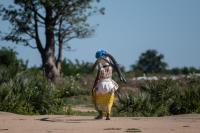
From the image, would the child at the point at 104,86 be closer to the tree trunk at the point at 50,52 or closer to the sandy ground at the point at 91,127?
the sandy ground at the point at 91,127

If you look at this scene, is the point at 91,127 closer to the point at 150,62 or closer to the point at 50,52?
the point at 50,52

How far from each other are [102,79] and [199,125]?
278 cm

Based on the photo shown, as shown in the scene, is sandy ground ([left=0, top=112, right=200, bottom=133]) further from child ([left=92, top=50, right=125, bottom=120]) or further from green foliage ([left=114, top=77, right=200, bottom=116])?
green foliage ([left=114, top=77, right=200, bottom=116])

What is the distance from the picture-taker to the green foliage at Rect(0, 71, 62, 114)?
17906 mm

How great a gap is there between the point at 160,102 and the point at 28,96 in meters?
4.21

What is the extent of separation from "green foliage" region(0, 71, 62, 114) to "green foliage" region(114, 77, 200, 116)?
6.98ft

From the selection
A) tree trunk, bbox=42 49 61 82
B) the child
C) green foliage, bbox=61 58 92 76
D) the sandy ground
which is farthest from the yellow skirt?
green foliage, bbox=61 58 92 76

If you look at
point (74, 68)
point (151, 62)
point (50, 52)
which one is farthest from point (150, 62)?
point (50, 52)

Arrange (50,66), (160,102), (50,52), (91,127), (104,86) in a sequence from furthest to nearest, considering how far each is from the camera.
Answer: (50,52), (50,66), (160,102), (104,86), (91,127)

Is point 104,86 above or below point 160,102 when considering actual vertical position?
above

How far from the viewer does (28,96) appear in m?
18.6

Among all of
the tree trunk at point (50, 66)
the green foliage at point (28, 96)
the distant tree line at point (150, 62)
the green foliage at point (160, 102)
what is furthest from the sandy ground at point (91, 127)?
the distant tree line at point (150, 62)

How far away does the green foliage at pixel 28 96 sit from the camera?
58.7 ft

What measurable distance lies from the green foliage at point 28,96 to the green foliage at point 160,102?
213 cm
